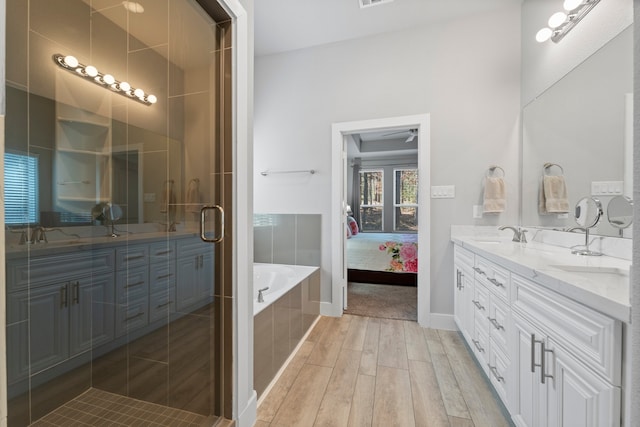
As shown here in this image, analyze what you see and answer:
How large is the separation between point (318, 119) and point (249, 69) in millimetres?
1529

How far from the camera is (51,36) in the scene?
1.25 meters

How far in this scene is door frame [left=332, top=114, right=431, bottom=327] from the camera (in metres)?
2.50

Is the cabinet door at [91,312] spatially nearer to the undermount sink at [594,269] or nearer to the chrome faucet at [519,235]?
the undermount sink at [594,269]

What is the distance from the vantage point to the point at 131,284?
4.58ft

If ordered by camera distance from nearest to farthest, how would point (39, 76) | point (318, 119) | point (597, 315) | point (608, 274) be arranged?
point (597, 315), point (608, 274), point (39, 76), point (318, 119)

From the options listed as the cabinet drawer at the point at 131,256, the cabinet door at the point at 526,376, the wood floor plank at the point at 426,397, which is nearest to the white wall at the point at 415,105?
the wood floor plank at the point at 426,397

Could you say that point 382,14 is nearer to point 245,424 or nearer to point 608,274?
point 608,274

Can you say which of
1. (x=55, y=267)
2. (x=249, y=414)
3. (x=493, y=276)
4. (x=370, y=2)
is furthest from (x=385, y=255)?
(x=55, y=267)

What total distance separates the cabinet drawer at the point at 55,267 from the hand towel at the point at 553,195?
282cm

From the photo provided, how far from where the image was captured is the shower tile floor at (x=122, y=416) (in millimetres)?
1239

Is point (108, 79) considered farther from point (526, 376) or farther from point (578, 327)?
point (526, 376)

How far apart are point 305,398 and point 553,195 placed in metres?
2.18

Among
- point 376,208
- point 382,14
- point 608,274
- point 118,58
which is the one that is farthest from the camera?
point 376,208

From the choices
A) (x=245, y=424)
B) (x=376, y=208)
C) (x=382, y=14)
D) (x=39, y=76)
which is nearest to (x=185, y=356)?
(x=245, y=424)
